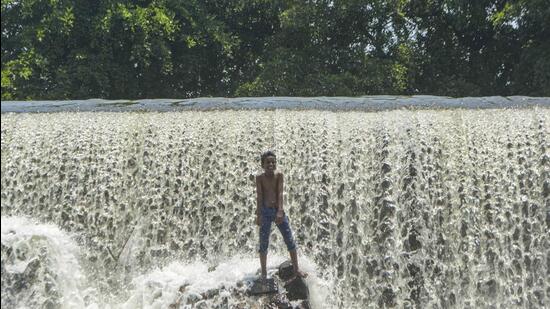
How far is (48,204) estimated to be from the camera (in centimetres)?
686

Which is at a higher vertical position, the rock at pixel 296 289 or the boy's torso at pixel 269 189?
the boy's torso at pixel 269 189

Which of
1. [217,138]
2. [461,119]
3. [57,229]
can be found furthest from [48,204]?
[461,119]

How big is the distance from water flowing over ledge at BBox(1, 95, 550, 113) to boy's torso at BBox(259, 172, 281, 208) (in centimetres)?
287

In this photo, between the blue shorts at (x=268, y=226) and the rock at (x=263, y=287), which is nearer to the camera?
the blue shorts at (x=268, y=226)

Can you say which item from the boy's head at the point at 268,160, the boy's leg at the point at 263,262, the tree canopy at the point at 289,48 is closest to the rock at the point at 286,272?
the boy's leg at the point at 263,262

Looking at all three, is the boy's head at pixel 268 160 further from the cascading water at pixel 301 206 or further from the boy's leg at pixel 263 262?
the cascading water at pixel 301 206

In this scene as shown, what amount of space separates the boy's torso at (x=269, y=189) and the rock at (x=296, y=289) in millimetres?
791

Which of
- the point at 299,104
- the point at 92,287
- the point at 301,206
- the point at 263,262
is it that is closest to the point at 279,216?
the point at 263,262

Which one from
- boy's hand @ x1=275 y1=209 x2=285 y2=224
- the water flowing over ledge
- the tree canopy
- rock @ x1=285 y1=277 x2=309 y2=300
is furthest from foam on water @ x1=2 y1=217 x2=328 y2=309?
the tree canopy

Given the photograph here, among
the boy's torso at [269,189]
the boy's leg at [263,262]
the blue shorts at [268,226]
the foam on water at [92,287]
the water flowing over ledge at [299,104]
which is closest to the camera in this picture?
the boy's torso at [269,189]

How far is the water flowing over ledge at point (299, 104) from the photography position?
7.55 meters

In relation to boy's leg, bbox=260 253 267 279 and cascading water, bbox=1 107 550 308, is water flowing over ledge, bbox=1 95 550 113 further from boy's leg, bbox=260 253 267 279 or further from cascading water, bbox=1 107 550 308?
boy's leg, bbox=260 253 267 279

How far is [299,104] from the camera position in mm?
7852

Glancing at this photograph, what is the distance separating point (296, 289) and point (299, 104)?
10.2 feet
